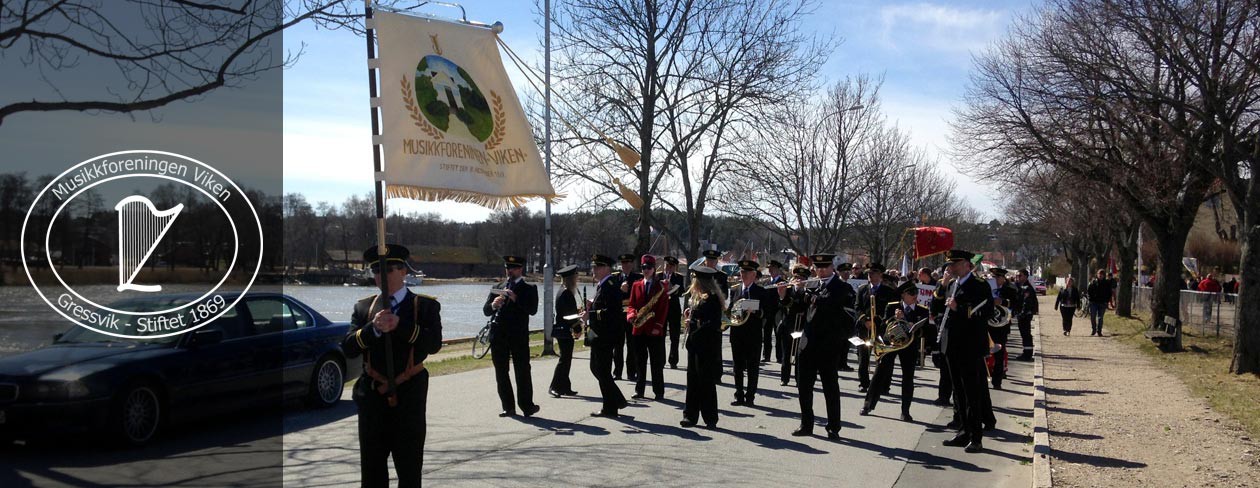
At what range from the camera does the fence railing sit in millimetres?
23344

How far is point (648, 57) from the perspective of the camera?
80.0 ft

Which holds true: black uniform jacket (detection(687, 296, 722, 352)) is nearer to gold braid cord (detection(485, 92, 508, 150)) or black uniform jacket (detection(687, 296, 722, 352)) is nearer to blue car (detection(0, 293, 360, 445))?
gold braid cord (detection(485, 92, 508, 150))

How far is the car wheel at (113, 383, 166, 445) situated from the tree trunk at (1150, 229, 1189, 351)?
23887 mm

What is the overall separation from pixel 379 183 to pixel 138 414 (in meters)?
4.29

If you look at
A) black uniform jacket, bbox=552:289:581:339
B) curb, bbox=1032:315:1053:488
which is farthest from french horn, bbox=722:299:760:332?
curb, bbox=1032:315:1053:488

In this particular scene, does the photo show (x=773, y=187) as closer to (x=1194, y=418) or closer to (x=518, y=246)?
(x=1194, y=418)

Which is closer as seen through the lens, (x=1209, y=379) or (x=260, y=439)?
(x=260, y=439)

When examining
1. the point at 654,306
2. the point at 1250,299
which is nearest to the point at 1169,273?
the point at 1250,299

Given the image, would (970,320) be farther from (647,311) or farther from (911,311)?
(647,311)

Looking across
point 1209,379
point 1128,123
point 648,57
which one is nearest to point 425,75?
point 1209,379

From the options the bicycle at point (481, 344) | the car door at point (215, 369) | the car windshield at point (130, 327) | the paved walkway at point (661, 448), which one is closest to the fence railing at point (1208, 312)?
the paved walkway at point (661, 448)

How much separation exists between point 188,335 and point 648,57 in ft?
54.7

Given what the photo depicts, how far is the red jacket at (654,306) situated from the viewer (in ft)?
39.7

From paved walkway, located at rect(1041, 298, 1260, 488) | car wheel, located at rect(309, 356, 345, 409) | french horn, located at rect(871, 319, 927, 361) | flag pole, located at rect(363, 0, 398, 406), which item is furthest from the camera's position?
french horn, located at rect(871, 319, 927, 361)
